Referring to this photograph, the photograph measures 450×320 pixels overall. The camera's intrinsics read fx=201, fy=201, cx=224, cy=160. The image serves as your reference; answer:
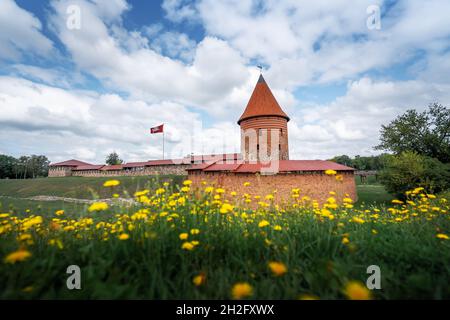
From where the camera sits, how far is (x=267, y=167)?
52.9 feet

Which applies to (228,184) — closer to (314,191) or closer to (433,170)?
(314,191)

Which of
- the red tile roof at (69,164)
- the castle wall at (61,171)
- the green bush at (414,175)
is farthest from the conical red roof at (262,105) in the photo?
the red tile roof at (69,164)

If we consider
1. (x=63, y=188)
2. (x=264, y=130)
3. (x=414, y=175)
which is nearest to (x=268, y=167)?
(x=264, y=130)

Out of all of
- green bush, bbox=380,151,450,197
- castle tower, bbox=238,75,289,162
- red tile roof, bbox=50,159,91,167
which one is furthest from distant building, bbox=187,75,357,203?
red tile roof, bbox=50,159,91,167

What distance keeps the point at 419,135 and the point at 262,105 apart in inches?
732

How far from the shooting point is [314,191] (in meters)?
15.6

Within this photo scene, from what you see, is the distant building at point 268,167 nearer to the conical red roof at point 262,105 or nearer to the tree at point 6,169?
the conical red roof at point 262,105

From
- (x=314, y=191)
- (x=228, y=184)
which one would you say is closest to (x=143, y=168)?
(x=228, y=184)

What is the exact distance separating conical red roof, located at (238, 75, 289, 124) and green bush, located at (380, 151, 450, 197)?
10700mm

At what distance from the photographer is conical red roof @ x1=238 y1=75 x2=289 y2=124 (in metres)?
21.5

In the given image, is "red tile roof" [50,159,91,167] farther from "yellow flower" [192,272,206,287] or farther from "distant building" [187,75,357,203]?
"yellow flower" [192,272,206,287]

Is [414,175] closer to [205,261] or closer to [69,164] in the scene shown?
[205,261]
